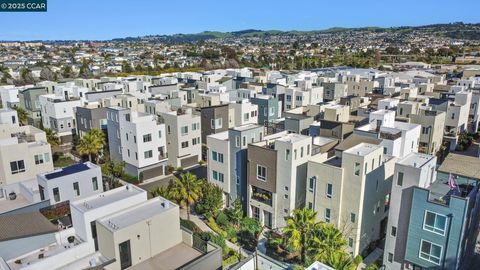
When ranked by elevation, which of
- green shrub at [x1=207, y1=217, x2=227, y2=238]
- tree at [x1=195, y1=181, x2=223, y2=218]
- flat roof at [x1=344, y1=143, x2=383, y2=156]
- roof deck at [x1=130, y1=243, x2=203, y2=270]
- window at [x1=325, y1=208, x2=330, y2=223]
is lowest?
green shrub at [x1=207, y1=217, x2=227, y2=238]

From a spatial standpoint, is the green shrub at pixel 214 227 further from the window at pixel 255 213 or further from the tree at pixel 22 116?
the tree at pixel 22 116

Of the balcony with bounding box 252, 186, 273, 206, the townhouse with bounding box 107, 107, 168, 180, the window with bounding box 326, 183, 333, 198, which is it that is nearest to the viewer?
the window with bounding box 326, 183, 333, 198

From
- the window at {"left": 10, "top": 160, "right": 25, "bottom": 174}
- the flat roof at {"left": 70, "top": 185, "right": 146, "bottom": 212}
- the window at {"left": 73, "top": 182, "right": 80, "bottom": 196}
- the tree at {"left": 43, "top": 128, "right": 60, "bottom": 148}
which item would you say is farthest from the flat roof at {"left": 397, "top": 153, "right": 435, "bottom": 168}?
the tree at {"left": 43, "top": 128, "right": 60, "bottom": 148}

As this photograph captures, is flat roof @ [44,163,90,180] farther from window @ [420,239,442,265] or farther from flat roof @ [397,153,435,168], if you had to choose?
window @ [420,239,442,265]

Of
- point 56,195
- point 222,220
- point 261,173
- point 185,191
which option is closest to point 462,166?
point 261,173

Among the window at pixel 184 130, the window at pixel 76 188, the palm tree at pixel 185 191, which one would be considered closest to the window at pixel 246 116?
the window at pixel 184 130

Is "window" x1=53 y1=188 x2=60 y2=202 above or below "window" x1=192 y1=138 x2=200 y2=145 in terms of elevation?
above

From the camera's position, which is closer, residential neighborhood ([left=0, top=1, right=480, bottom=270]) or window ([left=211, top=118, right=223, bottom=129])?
residential neighborhood ([left=0, top=1, right=480, bottom=270])
